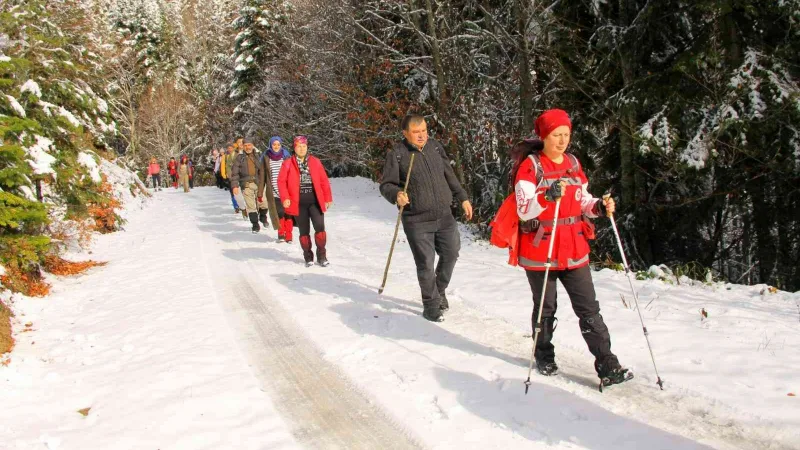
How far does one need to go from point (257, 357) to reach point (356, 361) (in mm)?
973

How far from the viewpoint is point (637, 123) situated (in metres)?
10.5

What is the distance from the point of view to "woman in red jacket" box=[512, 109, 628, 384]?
13.3 feet

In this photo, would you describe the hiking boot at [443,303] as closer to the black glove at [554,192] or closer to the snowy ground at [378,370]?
the snowy ground at [378,370]

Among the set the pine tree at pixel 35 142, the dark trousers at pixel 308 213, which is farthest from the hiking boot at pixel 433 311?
the pine tree at pixel 35 142

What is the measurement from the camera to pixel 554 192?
12.8 ft

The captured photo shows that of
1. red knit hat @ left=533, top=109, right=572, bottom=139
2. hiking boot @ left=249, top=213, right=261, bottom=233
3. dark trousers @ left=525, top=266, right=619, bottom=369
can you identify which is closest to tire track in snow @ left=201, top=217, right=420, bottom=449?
dark trousers @ left=525, top=266, right=619, bottom=369

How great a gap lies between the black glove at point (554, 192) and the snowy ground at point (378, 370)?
4.58 ft

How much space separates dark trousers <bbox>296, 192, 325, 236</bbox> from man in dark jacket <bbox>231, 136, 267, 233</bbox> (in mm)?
4572

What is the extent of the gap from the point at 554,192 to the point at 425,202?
79.7 inches

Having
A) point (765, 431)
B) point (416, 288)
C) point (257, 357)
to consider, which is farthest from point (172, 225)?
point (765, 431)

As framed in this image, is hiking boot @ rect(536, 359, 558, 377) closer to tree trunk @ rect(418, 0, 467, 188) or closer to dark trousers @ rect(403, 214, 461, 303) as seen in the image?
dark trousers @ rect(403, 214, 461, 303)

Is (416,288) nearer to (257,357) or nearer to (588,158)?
(257,357)

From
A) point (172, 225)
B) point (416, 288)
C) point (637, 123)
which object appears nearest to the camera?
point (416, 288)

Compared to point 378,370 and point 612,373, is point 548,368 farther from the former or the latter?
point 378,370
